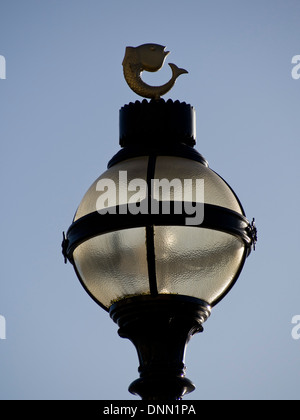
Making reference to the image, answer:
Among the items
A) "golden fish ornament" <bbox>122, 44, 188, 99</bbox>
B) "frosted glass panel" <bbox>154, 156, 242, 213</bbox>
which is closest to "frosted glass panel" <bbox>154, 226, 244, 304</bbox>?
"frosted glass panel" <bbox>154, 156, 242, 213</bbox>

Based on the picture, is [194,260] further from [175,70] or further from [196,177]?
[175,70]

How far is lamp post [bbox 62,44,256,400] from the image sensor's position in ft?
19.3

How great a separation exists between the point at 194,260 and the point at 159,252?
0.18 meters

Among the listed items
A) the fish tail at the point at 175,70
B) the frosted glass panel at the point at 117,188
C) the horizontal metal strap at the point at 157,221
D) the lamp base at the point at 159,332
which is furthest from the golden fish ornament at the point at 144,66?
the lamp base at the point at 159,332

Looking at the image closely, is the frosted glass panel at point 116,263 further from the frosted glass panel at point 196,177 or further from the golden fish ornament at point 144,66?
the golden fish ornament at point 144,66

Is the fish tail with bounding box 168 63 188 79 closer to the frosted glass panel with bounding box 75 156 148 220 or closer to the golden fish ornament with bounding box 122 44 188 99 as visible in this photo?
the golden fish ornament with bounding box 122 44 188 99

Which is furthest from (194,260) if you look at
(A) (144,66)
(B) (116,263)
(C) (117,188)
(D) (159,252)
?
(A) (144,66)

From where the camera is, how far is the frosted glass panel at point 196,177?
6074 mm

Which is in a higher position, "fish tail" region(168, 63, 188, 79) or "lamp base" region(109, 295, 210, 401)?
"fish tail" region(168, 63, 188, 79)

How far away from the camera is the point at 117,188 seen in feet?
20.0

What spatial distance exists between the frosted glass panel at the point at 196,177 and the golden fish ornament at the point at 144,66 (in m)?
0.55
